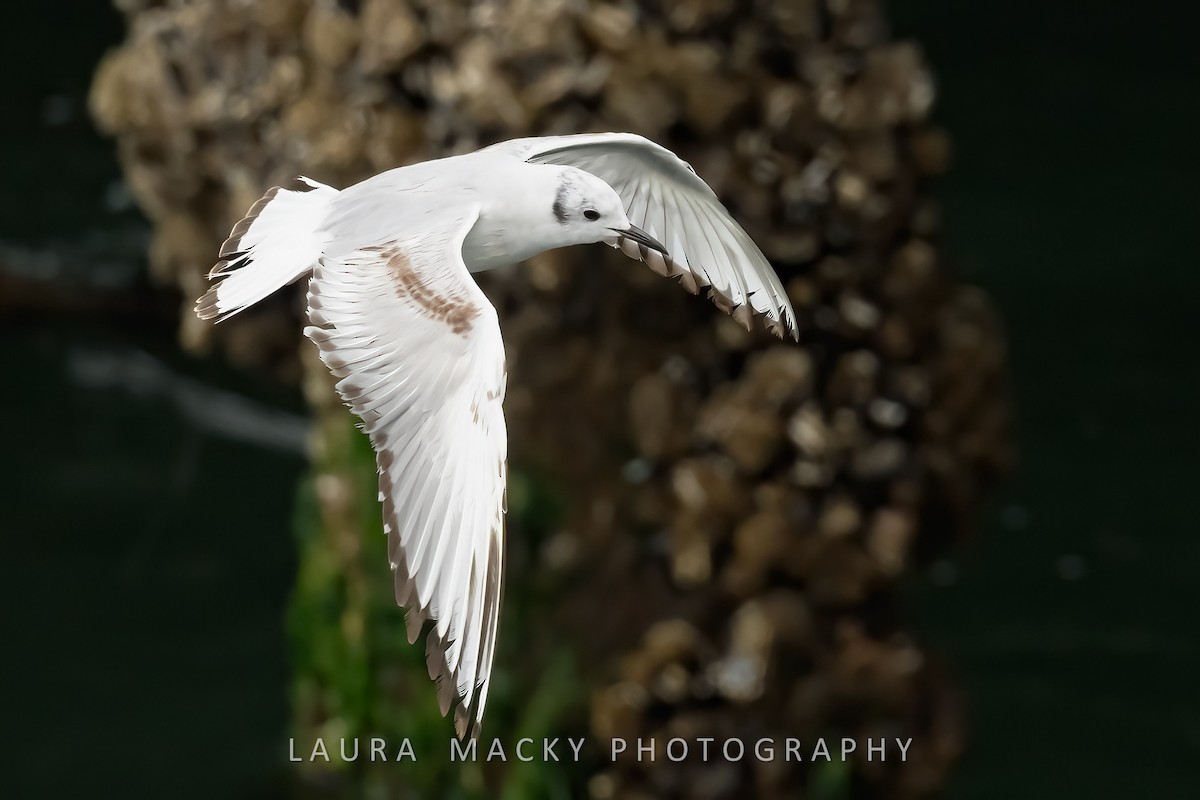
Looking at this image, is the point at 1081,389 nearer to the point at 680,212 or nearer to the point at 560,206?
the point at 680,212

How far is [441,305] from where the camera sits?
→ 57cm

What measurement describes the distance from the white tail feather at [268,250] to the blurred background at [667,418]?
0.54m

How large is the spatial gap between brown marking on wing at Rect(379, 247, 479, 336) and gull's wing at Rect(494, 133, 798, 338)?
124 mm

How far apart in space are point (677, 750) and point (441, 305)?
881mm

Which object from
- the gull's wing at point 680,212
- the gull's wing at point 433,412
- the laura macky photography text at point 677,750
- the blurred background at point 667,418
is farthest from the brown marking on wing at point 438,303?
the laura macky photography text at point 677,750

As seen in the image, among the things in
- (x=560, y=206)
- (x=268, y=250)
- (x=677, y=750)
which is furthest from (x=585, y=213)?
(x=677, y=750)

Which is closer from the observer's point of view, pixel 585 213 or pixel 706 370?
pixel 585 213

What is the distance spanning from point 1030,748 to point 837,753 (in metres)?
0.52

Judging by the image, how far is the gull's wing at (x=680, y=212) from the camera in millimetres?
701

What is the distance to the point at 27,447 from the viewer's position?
7.09 feet

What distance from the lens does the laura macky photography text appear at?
4.52 feet

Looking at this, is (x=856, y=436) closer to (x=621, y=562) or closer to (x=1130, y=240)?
(x=621, y=562)

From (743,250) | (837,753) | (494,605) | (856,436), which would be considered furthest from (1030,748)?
(494,605)

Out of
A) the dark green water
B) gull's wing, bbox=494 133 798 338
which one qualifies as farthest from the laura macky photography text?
gull's wing, bbox=494 133 798 338
